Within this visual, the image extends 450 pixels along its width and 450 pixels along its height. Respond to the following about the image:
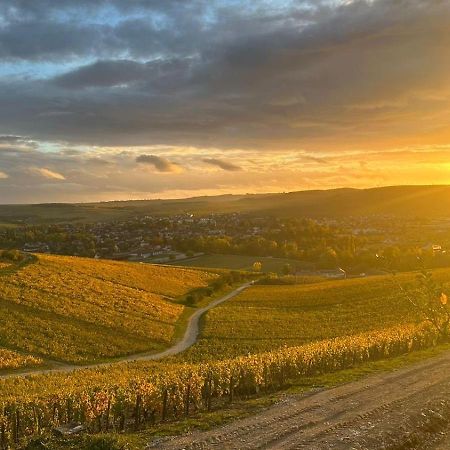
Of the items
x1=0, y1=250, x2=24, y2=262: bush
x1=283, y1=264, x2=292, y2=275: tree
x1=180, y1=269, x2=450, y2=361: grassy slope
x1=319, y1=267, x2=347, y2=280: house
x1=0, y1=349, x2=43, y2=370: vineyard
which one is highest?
x1=0, y1=250, x2=24, y2=262: bush

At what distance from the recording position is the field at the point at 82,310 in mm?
44062

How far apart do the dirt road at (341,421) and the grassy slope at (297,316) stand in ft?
64.0

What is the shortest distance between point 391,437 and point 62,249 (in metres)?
139

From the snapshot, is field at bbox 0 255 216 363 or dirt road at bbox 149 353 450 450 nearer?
dirt road at bbox 149 353 450 450

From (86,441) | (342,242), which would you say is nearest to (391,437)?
(86,441)

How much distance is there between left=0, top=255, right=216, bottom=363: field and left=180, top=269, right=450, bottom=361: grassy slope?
5.56 metres

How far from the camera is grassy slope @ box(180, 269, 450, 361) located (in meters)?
47.9

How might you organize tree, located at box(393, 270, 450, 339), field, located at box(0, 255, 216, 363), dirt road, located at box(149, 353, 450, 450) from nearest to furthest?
dirt road, located at box(149, 353, 450, 450)
tree, located at box(393, 270, 450, 339)
field, located at box(0, 255, 216, 363)

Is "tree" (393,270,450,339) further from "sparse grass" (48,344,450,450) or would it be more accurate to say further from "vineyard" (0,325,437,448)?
"sparse grass" (48,344,450,450)

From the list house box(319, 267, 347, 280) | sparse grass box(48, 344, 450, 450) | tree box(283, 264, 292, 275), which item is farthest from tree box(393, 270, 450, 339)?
tree box(283, 264, 292, 275)

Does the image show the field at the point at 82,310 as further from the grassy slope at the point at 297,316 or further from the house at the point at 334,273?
the house at the point at 334,273

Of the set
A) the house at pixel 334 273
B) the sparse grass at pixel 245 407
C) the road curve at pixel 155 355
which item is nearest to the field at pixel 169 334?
the sparse grass at pixel 245 407

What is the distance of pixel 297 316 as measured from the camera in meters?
64.3

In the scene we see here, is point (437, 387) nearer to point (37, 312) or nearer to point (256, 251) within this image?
point (37, 312)
